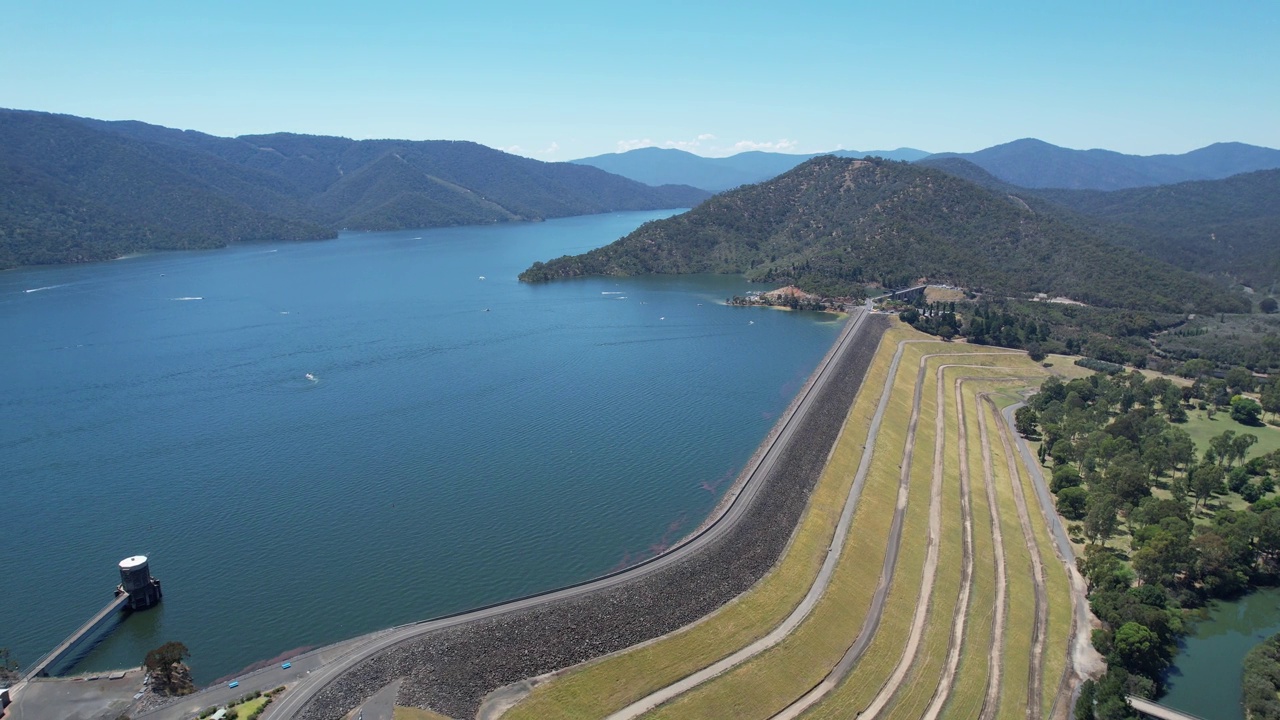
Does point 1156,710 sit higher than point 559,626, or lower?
lower

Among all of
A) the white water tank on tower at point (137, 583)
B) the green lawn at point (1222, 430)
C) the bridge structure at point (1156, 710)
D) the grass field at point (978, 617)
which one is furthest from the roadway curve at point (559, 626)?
the green lawn at point (1222, 430)

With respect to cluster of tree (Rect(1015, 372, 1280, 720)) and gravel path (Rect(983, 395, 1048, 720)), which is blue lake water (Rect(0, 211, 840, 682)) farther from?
cluster of tree (Rect(1015, 372, 1280, 720))

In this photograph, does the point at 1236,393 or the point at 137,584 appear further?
the point at 1236,393

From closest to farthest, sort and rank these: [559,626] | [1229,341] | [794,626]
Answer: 1. [559,626]
2. [794,626]
3. [1229,341]

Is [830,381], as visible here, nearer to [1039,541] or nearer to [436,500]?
[1039,541]

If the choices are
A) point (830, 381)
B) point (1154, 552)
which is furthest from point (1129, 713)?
point (830, 381)

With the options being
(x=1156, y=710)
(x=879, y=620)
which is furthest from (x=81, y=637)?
(x=1156, y=710)

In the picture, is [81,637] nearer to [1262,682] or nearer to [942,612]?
[942,612]

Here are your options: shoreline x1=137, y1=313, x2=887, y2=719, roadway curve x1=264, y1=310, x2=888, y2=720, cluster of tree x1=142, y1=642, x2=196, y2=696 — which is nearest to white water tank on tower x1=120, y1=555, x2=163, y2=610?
cluster of tree x1=142, y1=642, x2=196, y2=696
